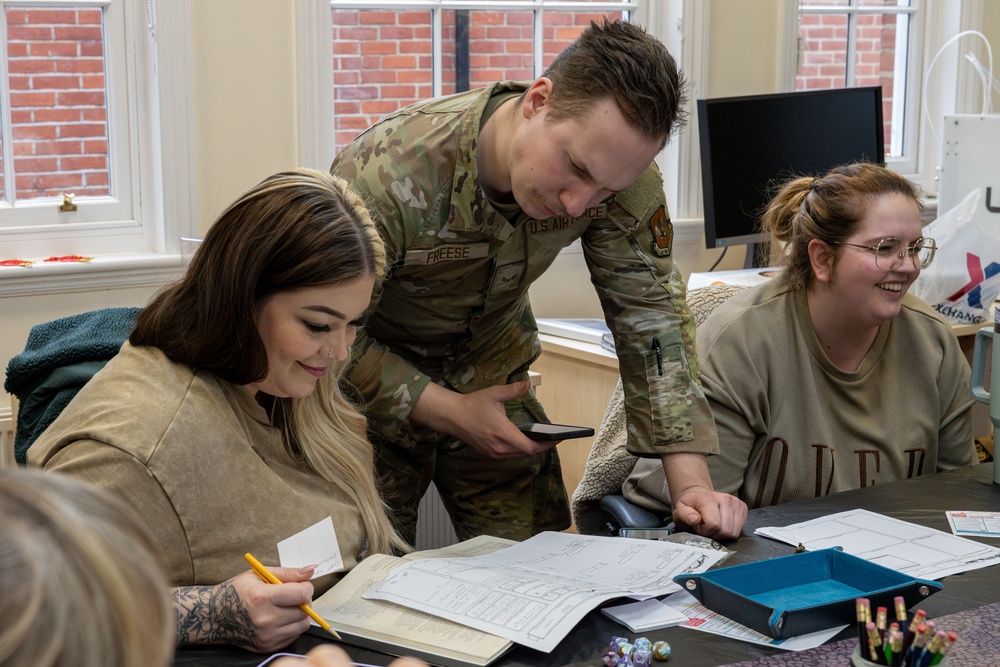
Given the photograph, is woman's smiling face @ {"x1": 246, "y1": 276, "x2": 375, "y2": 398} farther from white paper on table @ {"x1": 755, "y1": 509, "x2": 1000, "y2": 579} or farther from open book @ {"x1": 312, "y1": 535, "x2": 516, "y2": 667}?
white paper on table @ {"x1": 755, "y1": 509, "x2": 1000, "y2": 579}

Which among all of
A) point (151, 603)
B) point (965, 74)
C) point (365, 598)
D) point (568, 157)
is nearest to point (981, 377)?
point (568, 157)

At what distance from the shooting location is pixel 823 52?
386 centimetres

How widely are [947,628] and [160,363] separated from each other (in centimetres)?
94

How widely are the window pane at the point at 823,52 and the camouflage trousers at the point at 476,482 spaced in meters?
2.34

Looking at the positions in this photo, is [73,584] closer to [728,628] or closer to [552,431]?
[728,628]

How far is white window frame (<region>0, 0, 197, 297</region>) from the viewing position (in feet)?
8.31

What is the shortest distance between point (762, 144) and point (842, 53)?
1016 mm

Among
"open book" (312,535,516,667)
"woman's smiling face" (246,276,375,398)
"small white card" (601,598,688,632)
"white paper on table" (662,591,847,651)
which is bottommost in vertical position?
"white paper on table" (662,591,847,651)

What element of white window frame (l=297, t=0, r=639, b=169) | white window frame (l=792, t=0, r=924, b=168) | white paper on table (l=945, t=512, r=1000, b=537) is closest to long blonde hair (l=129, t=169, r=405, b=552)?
white paper on table (l=945, t=512, r=1000, b=537)

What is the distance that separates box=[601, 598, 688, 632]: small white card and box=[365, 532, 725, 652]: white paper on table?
0.05 ft

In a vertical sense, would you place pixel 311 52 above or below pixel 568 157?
above

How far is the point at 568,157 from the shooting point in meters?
1.41

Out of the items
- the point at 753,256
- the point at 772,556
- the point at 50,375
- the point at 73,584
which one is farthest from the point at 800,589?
the point at 753,256

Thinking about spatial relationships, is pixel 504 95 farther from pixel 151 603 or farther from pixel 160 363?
pixel 151 603
